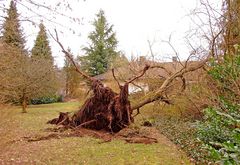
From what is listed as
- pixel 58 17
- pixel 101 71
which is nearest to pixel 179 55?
pixel 58 17

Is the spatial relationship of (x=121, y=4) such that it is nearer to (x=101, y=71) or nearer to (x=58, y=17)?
(x=58, y=17)

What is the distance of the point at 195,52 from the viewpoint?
14570 mm

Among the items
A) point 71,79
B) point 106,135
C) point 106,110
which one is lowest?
point 106,135

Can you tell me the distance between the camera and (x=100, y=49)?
40.1 meters

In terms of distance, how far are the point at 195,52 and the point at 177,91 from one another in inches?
82.7

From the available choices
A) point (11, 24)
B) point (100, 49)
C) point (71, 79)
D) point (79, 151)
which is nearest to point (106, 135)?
point (79, 151)

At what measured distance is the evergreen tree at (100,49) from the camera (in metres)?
39.8

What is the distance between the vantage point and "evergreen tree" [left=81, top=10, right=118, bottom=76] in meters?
39.8

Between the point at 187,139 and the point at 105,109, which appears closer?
the point at 187,139

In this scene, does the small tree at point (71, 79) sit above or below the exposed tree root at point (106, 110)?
above

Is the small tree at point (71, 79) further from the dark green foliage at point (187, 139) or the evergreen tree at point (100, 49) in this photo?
the dark green foliage at point (187, 139)

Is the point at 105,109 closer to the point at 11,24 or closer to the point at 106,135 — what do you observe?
the point at 106,135

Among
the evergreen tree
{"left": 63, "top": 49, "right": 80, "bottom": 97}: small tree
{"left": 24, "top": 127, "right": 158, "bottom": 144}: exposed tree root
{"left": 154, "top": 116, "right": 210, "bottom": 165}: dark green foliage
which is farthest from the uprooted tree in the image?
the evergreen tree

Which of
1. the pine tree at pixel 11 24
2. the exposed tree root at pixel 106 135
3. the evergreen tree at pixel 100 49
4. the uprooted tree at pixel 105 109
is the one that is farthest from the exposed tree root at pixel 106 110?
the evergreen tree at pixel 100 49
